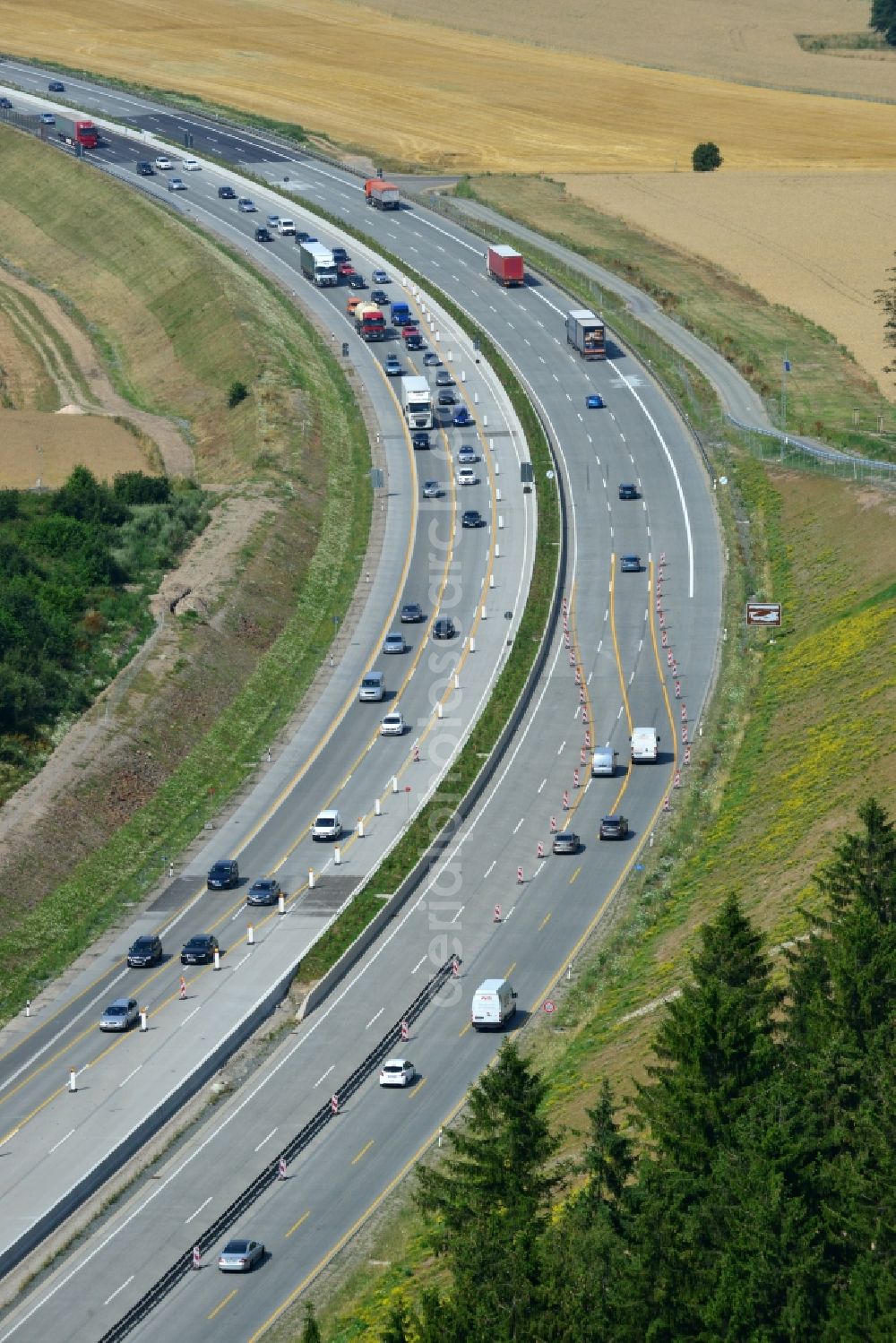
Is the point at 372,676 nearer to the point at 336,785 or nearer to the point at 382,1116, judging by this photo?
the point at 336,785

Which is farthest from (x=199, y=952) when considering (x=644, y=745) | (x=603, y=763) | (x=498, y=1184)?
(x=498, y=1184)

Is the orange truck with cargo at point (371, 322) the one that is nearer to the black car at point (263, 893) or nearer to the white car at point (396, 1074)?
the black car at point (263, 893)

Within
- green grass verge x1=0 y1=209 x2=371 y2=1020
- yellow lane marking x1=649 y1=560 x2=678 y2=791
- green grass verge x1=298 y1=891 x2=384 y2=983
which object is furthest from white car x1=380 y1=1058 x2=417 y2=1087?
yellow lane marking x1=649 y1=560 x2=678 y2=791

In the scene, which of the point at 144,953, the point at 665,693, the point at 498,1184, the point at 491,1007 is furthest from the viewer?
the point at 665,693

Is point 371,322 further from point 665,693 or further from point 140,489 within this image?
point 665,693

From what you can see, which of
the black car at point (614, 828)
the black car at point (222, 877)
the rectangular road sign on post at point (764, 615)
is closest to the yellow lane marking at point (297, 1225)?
the black car at point (222, 877)
